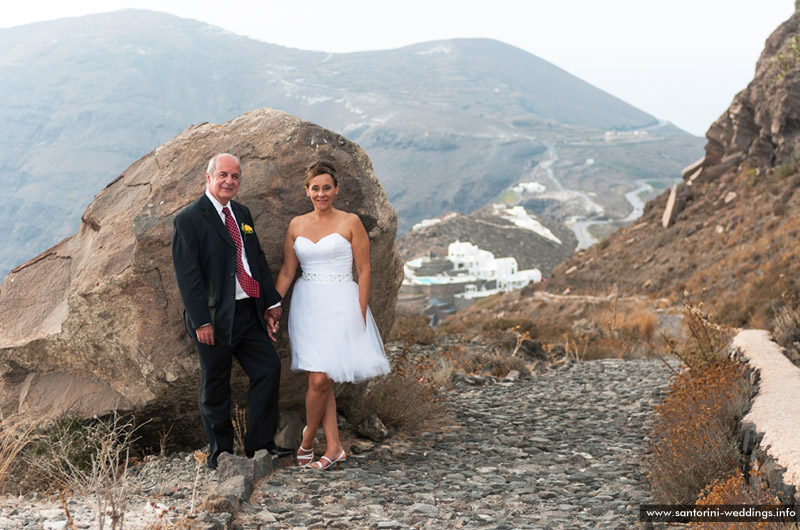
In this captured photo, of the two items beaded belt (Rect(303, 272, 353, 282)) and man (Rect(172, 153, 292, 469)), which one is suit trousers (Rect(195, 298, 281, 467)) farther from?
beaded belt (Rect(303, 272, 353, 282))

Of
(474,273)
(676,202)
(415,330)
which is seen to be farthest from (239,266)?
(474,273)

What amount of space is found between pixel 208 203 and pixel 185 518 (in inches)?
84.7

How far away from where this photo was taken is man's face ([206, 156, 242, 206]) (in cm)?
490

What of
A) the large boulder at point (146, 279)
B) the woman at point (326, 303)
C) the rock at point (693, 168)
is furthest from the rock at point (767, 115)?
the woman at point (326, 303)

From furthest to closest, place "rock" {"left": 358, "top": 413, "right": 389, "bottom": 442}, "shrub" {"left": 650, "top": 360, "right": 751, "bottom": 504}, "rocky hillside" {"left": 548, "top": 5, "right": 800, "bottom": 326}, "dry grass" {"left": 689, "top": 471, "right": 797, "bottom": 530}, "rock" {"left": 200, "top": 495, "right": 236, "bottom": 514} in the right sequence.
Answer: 1. "rocky hillside" {"left": 548, "top": 5, "right": 800, "bottom": 326}
2. "rock" {"left": 358, "top": 413, "right": 389, "bottom": 442}
3. "shrub" {"left": 650, "top": 360, "right": 751, "bottom": 504}
4. "rock" {"left": 200, "top": 495, "right": 236, "bottom": 514}
5. "dry grass" {"left": 689, "top": 471, "right": 797, "bottom": 530}

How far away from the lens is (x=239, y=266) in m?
4.95

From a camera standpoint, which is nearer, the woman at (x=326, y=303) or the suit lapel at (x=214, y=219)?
the suit lapel at (x=214, y=219)

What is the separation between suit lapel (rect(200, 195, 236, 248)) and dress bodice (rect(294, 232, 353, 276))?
1.72 ft

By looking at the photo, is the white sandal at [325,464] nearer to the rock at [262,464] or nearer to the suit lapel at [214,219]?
the rock at [262,464]

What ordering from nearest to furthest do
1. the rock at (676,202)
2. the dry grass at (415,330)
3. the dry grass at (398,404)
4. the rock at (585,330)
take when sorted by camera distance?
the dry grass at (398,404), the dry grass at (415,330), the rock at (585,330), the rock at (676,202)

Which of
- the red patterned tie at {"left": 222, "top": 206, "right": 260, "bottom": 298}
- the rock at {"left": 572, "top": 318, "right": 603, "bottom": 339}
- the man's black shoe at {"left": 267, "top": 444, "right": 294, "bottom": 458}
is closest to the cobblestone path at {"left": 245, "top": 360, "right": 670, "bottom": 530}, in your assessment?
the man's black shoe at {"left": 267, "top": 444, "right": 294, "bottom": 458}

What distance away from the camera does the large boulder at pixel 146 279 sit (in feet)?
17.1

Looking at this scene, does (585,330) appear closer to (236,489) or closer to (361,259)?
(361,259)

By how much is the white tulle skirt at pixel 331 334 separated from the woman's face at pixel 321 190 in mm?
591
